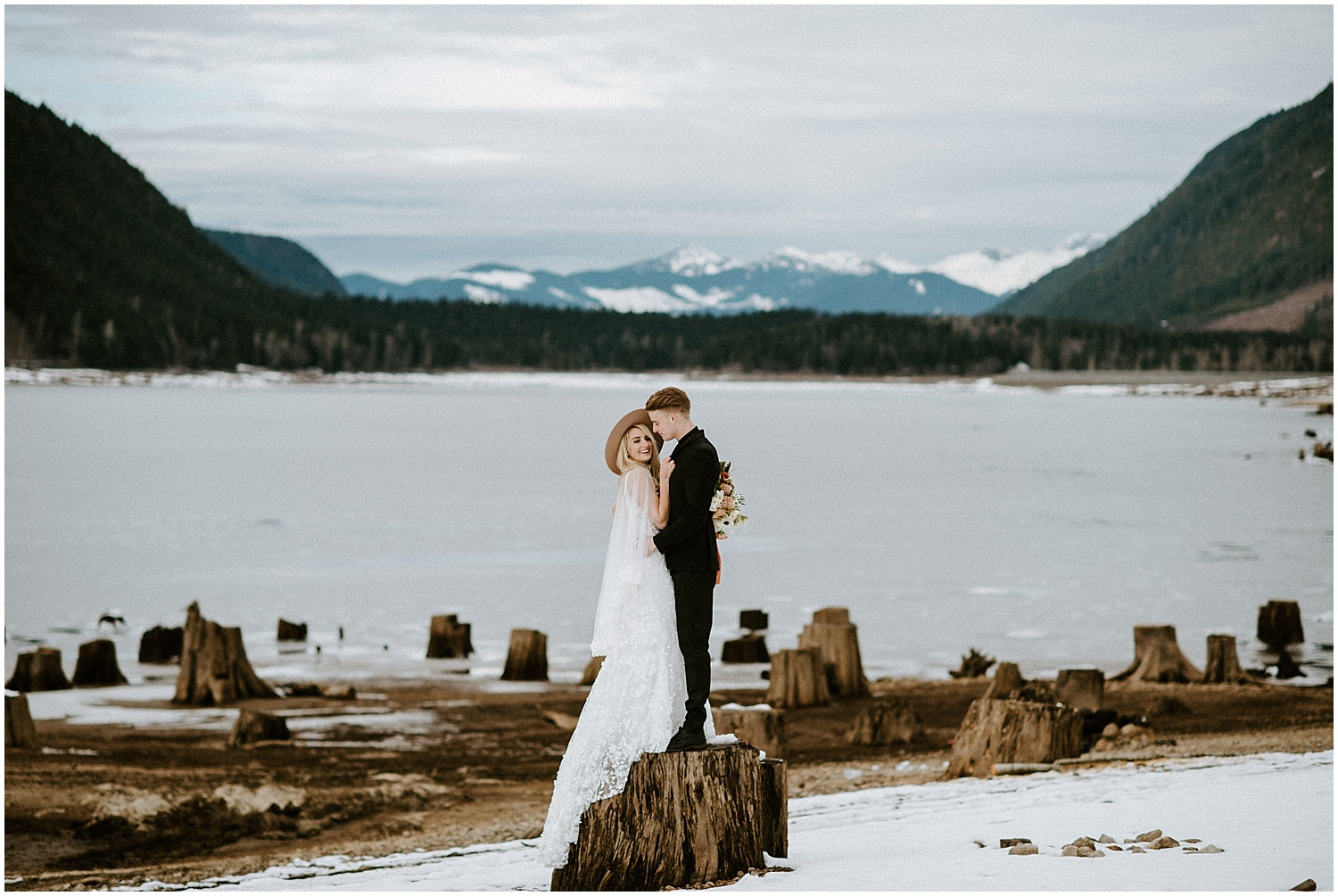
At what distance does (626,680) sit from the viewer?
7883 millimetres

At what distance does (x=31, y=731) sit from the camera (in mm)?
13648

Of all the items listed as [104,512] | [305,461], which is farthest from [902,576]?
[305,461]

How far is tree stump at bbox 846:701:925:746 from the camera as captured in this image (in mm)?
13906

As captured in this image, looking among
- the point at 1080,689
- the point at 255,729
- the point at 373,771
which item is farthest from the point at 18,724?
the point at 1080,689

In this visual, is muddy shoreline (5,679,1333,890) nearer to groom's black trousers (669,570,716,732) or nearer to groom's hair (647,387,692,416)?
groom's black trousers (669,570,716,732)

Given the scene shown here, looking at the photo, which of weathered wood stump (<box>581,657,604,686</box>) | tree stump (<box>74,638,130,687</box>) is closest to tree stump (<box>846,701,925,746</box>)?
weathered wood stump (<box>581,657,604,686</box>)

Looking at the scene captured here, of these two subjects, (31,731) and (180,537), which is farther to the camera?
(180,537)

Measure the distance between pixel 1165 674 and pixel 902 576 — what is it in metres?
10.6

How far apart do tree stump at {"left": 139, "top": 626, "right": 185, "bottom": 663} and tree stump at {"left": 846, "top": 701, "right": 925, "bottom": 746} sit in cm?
872

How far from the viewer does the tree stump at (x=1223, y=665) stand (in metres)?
16.5

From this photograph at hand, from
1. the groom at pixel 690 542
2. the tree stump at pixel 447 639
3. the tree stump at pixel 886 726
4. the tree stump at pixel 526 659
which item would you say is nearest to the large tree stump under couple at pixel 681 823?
the groom at pixel 690 542

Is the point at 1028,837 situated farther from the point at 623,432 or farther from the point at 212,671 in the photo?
the point at 212,671

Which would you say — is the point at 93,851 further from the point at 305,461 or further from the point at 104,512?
the point at 305,461

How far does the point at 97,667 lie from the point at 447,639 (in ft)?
12.3
